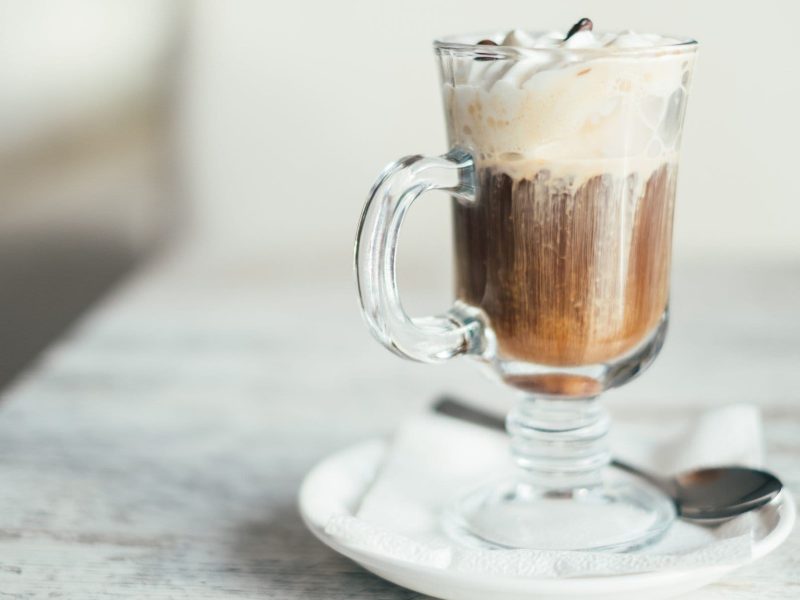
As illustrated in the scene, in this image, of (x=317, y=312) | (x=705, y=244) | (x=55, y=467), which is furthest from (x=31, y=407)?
(x=705, y=244)

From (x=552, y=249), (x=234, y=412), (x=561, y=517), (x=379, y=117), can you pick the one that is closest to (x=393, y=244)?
(x=552, y=249)

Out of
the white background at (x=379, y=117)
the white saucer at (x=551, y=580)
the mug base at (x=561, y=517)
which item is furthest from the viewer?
the white background at (x=379, y=117)

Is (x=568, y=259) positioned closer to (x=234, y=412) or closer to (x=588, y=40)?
(x=588, y=40)

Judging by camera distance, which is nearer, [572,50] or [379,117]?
[572,50]

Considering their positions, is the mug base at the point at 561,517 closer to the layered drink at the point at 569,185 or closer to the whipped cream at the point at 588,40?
the layered drink at the point at 569,185

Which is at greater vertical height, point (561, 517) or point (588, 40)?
point (588, 40)

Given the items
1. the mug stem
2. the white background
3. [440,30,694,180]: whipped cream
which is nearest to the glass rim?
[440,30,694,180]: whipped cream

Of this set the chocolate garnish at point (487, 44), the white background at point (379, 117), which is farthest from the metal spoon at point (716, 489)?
the white background at point (379, 117)
